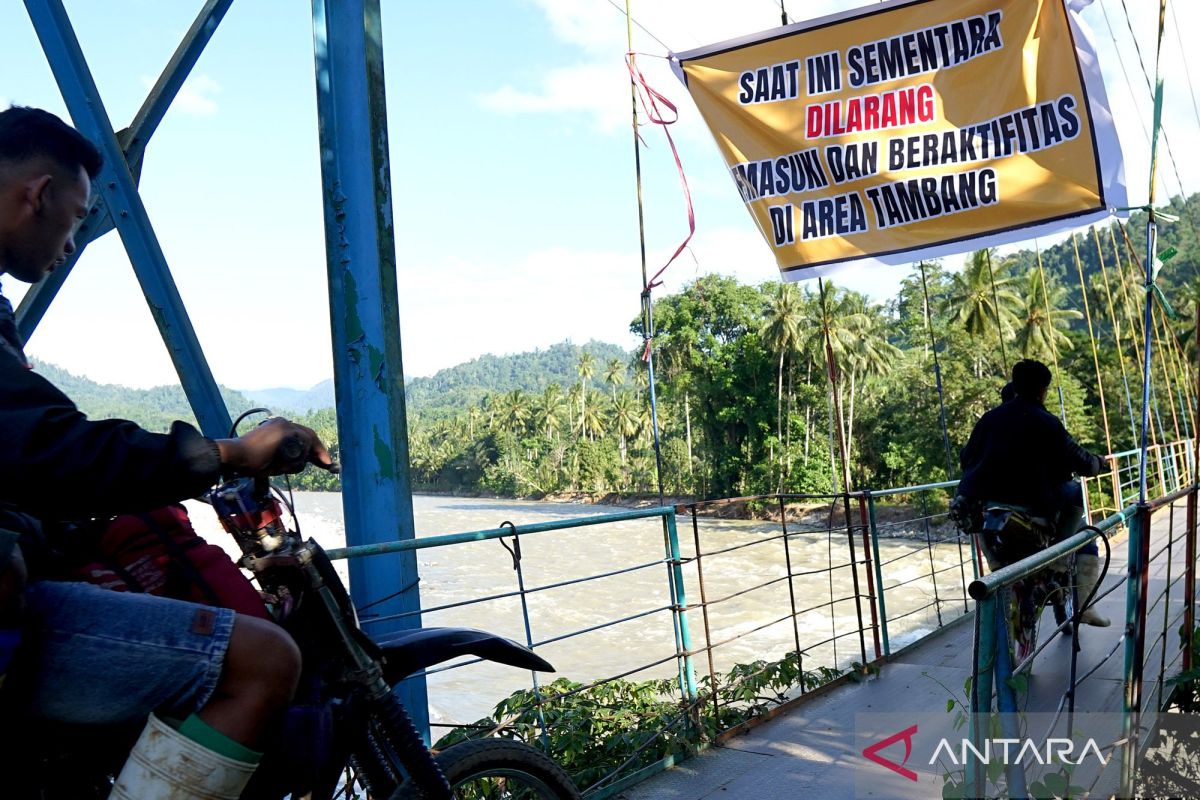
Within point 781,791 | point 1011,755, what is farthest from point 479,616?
point 1011,755

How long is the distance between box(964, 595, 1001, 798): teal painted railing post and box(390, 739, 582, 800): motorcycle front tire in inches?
34.7

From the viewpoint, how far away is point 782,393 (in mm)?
43969

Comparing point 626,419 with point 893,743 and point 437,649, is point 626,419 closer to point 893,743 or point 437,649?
point 893,743

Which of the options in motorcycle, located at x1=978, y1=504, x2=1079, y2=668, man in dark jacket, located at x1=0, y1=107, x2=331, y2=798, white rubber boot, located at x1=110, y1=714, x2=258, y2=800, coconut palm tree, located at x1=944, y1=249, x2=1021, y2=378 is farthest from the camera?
coconut palm tree, located at x1=944, y1=249, x2=1021, y2=378

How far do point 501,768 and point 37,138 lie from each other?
148 cm

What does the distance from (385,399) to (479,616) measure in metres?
24.0

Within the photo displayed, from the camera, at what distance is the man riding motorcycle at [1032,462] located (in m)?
4.29

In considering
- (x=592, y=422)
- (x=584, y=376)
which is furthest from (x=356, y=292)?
(x=584, y=376)

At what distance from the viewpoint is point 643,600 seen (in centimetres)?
2830

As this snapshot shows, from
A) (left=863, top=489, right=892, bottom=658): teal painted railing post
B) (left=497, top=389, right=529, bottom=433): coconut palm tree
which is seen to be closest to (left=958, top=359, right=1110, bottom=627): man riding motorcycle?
(left=863, top=489, right=892, bottom=658): teal painted railing post

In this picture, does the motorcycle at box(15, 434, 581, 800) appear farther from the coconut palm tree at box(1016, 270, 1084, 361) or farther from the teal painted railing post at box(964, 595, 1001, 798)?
the coconut palm tree at box(1016, 270, 1084, 361)

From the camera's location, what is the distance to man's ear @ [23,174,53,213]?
1.40 m

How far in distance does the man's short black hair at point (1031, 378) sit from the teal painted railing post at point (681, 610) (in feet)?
6.19

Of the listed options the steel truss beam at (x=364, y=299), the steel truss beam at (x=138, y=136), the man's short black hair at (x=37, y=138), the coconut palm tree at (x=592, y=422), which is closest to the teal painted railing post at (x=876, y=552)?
the steel truss beam at (x=364, y=299)
